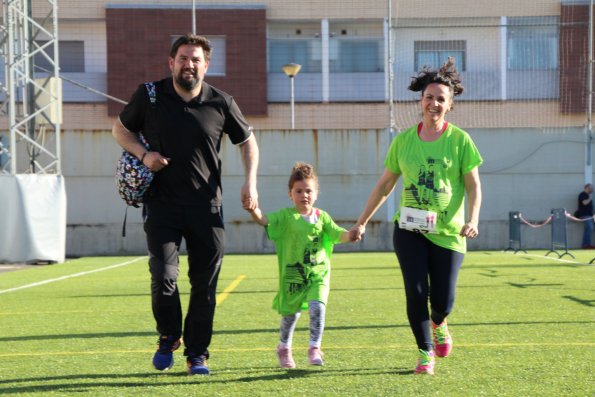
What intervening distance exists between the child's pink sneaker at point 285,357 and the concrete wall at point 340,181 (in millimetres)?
18466

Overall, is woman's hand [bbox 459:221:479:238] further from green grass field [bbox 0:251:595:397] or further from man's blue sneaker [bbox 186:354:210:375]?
man's blue sneaker [bbox 186:354:210:375]

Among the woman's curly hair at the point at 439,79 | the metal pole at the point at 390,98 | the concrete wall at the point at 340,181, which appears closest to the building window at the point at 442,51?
the metal pole at the point at 390,98

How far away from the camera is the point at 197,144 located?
6.05 m

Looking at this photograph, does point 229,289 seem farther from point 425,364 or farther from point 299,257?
point 425,364

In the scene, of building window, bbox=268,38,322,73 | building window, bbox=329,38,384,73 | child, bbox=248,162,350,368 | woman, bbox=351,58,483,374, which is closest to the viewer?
woman, bbox=351,58,483,374

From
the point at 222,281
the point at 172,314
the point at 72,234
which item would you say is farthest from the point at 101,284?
the point at 72,234

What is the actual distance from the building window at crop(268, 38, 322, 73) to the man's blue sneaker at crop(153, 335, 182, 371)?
2664 cm

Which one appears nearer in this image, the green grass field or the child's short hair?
the green grass field

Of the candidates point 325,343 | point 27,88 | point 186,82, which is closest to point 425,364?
point 325,343

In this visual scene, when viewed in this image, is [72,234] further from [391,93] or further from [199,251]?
[199,251]

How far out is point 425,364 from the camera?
5973 millimetres

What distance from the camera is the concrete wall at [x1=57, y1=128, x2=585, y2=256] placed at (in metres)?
25.0

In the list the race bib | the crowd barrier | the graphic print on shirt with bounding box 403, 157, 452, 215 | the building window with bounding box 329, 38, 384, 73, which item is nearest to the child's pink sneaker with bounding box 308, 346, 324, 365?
the race bib

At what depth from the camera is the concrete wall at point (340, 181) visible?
25.0 metres
